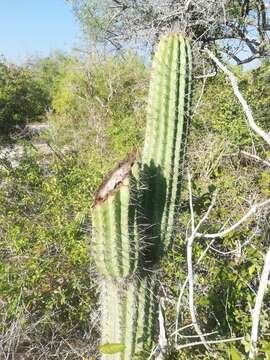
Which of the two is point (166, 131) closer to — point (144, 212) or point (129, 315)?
point (144, 212)

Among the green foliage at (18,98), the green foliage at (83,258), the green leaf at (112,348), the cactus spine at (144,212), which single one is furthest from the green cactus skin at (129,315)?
the green foliage at (18,98)

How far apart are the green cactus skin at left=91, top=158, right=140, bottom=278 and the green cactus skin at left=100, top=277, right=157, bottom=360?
0.32 feet

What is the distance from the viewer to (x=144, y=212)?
211 cm

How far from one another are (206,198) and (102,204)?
0.96 m

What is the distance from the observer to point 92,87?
372 inches

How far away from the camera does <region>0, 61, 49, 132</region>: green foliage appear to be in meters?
11.9

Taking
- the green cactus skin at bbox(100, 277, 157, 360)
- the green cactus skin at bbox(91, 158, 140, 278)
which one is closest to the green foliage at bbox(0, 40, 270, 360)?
the green cactus skin at bbox(100, 277, 157, 360)

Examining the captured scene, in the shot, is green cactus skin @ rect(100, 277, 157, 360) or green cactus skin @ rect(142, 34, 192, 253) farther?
green cactus skin @ rect(142, 34, 192, 253)

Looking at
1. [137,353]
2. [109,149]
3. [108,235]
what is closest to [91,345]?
[137,353]

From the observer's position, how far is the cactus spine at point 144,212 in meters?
1.79

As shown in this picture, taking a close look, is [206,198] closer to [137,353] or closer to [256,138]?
[137,353]

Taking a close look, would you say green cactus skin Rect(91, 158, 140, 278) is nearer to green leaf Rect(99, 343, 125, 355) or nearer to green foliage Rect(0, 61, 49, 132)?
green leaf Rect(99, 343, 125, 355)

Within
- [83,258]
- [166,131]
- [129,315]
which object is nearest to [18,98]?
[83,258]

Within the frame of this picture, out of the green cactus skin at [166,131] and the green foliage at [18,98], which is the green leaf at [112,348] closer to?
the green cactus skin at [166,131]
